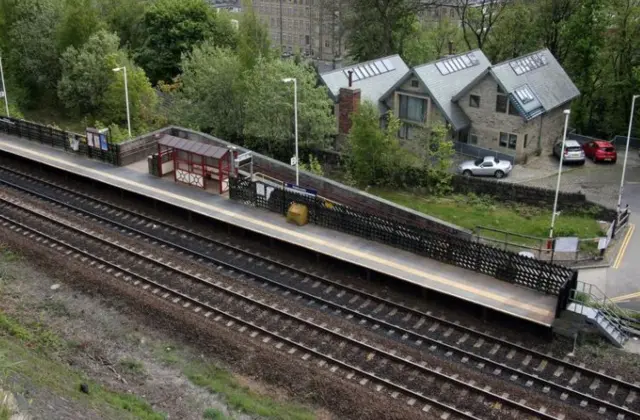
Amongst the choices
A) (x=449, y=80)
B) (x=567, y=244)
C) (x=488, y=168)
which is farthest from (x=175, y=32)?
(x=567, y=244)

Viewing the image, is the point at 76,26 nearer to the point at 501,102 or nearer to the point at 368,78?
the point at 368,78

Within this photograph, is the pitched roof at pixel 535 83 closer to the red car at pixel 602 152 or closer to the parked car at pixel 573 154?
the parked car at pixel 573 154

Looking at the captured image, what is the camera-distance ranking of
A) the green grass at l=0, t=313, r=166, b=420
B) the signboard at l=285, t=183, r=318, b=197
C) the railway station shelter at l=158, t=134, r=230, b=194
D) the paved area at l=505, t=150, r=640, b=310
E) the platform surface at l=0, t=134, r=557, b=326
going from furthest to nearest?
1. the railway station shelter at l=158, t=134, r=230, b=194
2. the signboard at l=285, t=183, r=318, b=197
3. the paved area at l=505, t=150, r=640, b=310
4. the platform surface at l=0, t=134, r=557, b=326
5. the green grass at l=0, t=313, r=166, b=420

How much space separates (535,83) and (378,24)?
23009 mm

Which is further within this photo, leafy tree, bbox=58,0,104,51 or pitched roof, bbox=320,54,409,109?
leafy tree, bbox=58,0,104,51

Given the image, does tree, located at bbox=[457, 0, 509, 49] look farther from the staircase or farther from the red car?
the staircase

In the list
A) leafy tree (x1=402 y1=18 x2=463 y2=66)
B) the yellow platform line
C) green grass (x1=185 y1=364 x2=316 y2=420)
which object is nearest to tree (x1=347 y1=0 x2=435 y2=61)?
leafy tree (x1=402 y1=18 x2=463 y2=66)

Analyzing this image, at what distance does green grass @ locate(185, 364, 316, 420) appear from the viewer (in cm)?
1878

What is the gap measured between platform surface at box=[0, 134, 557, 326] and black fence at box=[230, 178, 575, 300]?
274 millimetres

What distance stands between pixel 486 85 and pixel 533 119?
3652 mm

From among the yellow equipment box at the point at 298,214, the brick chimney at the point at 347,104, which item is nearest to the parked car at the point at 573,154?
the brick chimney at the point at 347,104

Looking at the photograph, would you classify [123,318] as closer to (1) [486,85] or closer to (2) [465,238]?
(2) [465,238]

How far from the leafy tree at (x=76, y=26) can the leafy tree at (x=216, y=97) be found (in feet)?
44.8

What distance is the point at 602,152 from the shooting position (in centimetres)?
4338
